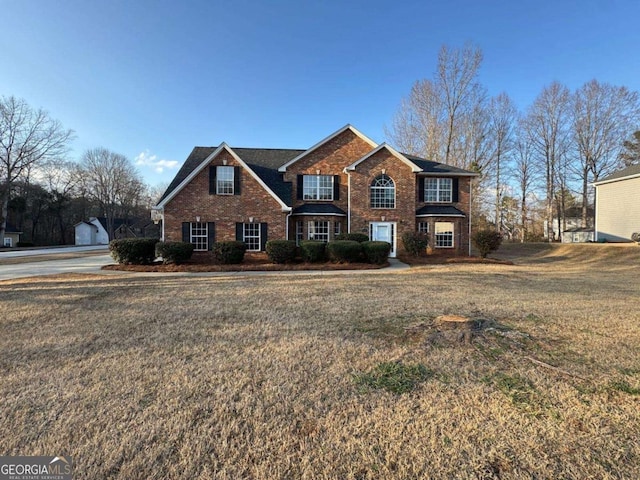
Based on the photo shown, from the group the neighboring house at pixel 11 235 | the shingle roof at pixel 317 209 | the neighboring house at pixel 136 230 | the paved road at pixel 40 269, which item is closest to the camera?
the paved road at pixel 40 269

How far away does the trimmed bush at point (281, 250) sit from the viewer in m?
14.5

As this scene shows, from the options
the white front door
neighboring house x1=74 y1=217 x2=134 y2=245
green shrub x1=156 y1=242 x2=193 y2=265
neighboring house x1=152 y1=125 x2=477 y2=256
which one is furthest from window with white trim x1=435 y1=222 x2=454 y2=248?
neighboring house x1=74 y1=217 x2=134 y2=245

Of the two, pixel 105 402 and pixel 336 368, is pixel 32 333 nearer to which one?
pixel 105 402

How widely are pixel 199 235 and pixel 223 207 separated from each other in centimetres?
190

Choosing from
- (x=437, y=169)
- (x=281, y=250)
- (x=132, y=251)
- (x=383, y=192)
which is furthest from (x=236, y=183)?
(x=437, y=169)

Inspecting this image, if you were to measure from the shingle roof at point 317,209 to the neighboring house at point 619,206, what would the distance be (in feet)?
69.4

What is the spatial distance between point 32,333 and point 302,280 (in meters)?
6.71

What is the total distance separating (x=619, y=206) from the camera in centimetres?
2273

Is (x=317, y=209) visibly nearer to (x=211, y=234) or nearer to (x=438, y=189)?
(x=211, y=234)

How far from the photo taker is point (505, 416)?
2609mm

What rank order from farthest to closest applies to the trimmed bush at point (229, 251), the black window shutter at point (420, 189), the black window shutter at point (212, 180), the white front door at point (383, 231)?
the black window shutter at point (420, 189), the white front door at point (383, 231), the black window shutter at point (212, 180), the trimmed bush at point (229, 251)

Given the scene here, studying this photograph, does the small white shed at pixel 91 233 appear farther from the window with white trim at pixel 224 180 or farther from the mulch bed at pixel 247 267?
the window with white trim at pixel 224 180

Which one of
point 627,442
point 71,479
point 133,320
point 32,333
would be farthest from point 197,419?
point 32,333

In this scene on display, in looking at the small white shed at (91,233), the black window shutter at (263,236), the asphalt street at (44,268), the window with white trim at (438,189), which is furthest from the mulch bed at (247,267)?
the small white shed at (91,233)
